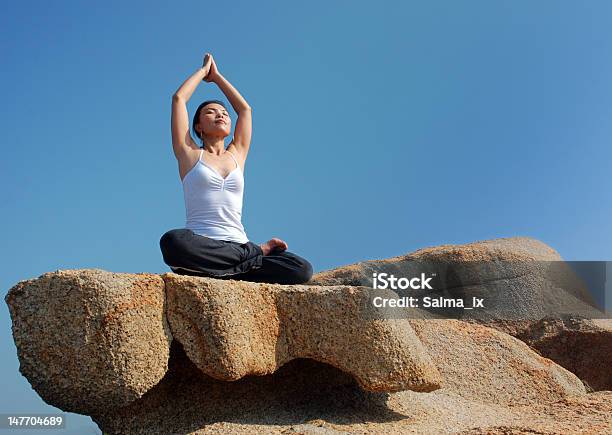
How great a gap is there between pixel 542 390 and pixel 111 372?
3.87 m

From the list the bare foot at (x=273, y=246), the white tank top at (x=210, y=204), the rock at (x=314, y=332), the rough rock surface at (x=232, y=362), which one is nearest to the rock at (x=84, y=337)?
the rough rock surface at (x=232, y=362)

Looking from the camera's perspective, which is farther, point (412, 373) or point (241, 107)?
point (241, 107)

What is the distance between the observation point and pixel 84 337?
3.47m

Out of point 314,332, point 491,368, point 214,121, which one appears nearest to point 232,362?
point 314,332

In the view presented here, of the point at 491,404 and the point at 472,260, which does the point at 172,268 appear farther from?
the point at 472,260

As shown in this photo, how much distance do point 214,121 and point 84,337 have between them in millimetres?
2033

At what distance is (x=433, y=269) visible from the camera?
291 inches

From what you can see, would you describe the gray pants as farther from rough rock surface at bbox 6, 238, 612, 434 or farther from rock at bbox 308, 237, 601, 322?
rock at bbox 308, 237, 601, 322

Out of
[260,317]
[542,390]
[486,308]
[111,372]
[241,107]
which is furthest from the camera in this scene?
[486,308]

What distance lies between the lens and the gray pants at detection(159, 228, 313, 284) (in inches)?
168

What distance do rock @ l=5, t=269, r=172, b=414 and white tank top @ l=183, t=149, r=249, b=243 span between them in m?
1.00

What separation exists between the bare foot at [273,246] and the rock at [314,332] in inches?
30.1

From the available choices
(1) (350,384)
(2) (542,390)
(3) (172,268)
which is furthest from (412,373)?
(2) (542,390)

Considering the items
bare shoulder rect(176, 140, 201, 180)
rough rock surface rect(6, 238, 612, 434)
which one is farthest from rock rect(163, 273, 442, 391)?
bare shoulder rect(176, 140, 201, 180)
